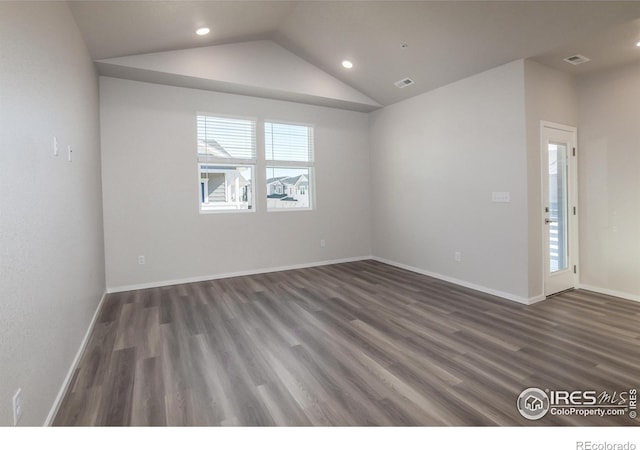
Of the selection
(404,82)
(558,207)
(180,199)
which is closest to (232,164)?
(180,199)

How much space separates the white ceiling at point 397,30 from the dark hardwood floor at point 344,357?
2752 millimetres

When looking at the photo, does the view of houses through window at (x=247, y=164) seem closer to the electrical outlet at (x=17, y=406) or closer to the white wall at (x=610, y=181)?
the electrical outlet at (x=17, y=406)

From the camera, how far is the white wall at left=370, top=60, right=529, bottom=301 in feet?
12.3

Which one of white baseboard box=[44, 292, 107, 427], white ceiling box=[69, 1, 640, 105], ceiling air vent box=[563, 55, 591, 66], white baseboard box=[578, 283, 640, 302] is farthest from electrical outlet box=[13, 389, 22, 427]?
white baseboard box=[578, 283, 640, 302]

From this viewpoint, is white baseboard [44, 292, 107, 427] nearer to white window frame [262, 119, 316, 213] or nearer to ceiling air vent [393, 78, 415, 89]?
white window frame [262, 119, 316, 213]

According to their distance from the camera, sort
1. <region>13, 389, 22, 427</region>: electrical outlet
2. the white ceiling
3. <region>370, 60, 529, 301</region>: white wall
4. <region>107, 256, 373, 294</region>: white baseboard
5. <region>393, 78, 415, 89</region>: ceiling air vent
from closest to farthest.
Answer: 1. <region>13, 389, 22, 427</region>: electrical outlet
2. the white ceiling
3. <region>370, 60, 529, 301</region>: white wall
4. <region>107, 256, 373, 294</region>: white baseboard
5. <region>393, 78, 415, 89</region>: ceiling air vent

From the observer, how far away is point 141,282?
4.48 m

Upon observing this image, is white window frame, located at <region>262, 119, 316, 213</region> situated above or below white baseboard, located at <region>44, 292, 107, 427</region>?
above

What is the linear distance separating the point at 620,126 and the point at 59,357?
5845 millimetres

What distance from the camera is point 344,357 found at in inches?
100

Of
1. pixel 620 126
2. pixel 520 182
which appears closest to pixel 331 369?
pixel 520 182

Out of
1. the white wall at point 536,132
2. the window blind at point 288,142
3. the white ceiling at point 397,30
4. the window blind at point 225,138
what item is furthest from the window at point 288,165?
the white wall at point 536,132

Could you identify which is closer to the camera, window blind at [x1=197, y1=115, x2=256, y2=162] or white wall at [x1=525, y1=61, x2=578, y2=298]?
white wall at [x1=525, y1=61, x2=578, y2=298]

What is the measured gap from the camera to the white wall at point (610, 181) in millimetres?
3738
